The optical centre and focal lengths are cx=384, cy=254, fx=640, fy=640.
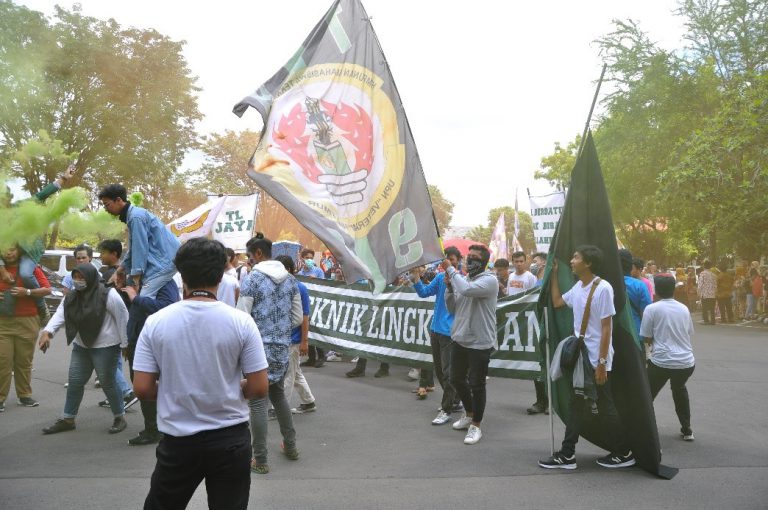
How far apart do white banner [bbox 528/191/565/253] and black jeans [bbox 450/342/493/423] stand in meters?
7.41

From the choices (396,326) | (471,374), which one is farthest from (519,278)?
(471,374)

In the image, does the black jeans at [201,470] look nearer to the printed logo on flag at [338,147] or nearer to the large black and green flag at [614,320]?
the printed logo on flag at [338,147]

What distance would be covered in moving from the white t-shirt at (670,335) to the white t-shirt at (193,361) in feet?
15.1

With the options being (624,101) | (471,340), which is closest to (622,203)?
(624,101)

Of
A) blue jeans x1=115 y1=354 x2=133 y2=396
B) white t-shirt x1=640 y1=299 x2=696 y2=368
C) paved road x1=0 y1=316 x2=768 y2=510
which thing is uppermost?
white t-shirt x1=640 y1=299 x2=696 y2=368

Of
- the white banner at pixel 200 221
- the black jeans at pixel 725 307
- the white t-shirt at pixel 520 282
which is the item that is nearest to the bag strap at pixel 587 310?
the white t-shirt at pixel 520 282

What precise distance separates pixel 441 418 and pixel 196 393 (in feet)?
14.6

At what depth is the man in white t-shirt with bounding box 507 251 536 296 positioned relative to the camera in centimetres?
920

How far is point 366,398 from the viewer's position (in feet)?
26.8

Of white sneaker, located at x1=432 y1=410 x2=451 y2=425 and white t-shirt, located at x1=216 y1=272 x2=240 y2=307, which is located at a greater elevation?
white t-shirt, located at x1=216 y1=272 x2=240 y2=307

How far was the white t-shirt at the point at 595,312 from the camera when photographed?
507 centimetres

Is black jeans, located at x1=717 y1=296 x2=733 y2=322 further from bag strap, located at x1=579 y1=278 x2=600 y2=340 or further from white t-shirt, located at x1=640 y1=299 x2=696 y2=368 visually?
bag strap, located at x1=579 y1=278 x2=600 y2=340

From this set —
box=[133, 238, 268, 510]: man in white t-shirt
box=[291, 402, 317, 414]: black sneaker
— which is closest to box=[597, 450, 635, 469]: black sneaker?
box=[291, 402, 317, 414]: black sneaker

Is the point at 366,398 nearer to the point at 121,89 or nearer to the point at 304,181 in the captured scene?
the point at 304,181
